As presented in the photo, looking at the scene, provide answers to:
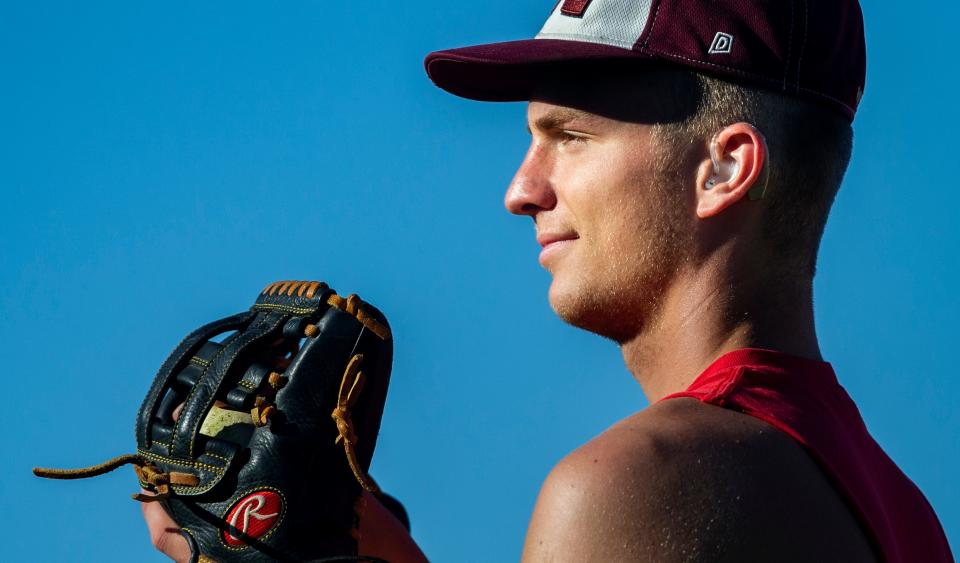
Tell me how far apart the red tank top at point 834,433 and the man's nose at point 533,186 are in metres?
0.69

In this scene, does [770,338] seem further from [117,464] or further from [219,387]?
[117,464]

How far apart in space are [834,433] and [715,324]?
440 mm

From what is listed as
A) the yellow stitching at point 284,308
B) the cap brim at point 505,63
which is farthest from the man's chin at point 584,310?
the yellow stitching at point 284,308

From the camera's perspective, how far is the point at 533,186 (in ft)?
10.8

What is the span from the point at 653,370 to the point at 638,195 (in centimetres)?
49

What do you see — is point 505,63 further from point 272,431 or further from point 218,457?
point 218,457

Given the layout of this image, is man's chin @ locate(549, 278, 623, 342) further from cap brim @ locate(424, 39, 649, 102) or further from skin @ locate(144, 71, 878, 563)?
cap brim @ locate(424, 39, 649, 102)

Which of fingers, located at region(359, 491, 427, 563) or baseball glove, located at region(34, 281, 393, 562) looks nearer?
baseball glove, located at region(34, 281, 393, 562)

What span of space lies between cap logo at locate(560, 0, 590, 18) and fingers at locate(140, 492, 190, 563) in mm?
2269

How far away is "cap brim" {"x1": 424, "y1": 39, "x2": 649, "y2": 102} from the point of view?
312 centimetres

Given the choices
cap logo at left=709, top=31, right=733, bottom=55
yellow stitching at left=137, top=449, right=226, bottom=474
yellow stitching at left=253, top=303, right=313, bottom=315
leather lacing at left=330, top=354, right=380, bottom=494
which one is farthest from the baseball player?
yellow stitching at left=137, top=449, right=226, bottom=474

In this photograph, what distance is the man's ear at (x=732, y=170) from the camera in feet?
10.00

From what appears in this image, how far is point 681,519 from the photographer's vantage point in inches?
93.6

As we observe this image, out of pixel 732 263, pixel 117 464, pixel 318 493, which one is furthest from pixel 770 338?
pixel 117 464
